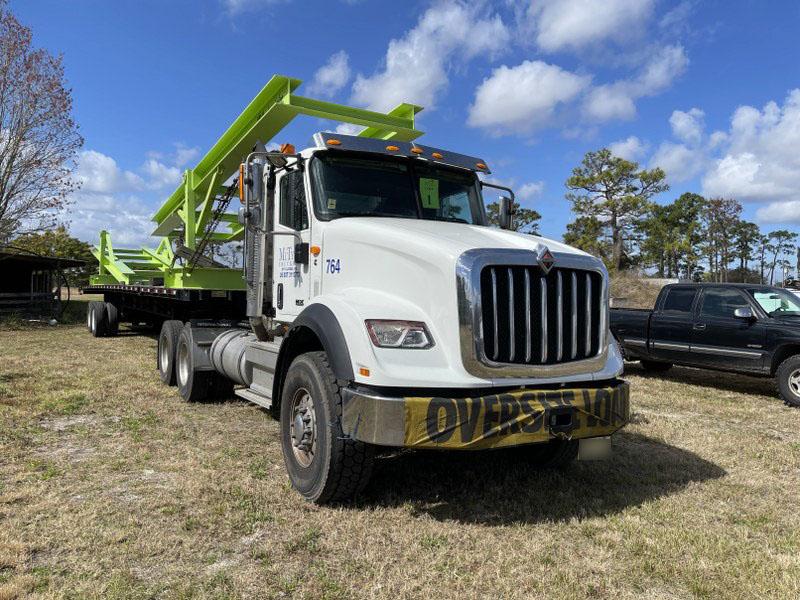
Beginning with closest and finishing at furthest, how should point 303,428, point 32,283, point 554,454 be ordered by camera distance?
point 303,428 < point 554,454 < point 32,283

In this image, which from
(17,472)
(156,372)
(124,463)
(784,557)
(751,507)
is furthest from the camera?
(156,372)

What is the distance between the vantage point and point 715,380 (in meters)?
10.2

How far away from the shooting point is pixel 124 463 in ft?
15.9

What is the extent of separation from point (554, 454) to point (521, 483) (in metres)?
0.46

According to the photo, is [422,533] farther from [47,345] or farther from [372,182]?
[47,345]

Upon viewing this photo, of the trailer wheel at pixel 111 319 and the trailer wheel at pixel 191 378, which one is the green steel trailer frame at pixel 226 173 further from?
the trailer wheel at pixel 111 319

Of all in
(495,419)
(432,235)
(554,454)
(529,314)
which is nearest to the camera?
(495,419)

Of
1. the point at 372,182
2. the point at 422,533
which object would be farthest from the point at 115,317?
the point at 422,533

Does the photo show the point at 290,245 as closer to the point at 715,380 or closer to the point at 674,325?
the point at 674,325

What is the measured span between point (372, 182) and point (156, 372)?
624cm

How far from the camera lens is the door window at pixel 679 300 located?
952 centimetres

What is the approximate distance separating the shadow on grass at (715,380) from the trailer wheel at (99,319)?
41.3 feet

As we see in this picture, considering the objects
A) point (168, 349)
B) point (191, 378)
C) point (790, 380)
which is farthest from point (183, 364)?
point (790, 380)

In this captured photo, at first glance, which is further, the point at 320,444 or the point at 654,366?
the point at 654,366
